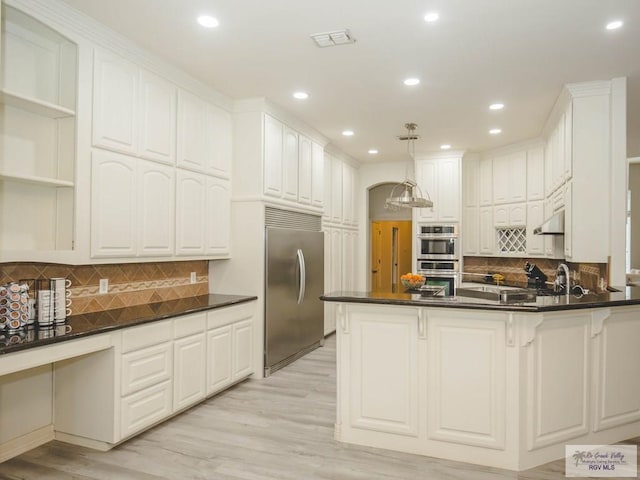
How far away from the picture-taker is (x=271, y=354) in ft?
15.4

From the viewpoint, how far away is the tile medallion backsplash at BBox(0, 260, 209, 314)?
9.98 feet

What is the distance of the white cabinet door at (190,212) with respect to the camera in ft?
12.7

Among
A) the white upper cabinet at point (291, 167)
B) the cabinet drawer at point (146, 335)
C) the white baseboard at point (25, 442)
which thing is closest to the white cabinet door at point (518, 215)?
the white upper cabinet at point (291, 167)

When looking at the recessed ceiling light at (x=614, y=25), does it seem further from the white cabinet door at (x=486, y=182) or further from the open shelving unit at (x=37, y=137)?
the white cabinet door at (x=486, y=182)

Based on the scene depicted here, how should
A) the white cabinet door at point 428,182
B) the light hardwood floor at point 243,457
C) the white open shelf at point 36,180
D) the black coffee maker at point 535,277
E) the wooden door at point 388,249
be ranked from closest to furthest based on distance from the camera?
the white open shelf at point 36,180 → the light hardwood floor at point 243,457 → the black coffee maker at point 535,277 → the white cabinet door at point 428,182 → the wooden door at point 388,249

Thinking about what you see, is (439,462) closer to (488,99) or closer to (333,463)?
(333,463)

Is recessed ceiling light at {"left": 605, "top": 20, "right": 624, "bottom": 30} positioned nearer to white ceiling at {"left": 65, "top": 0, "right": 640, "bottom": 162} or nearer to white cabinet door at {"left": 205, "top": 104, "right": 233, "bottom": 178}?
white ceiling at {"left": 65, "top": 0, "right": 640, "bottom": 162}

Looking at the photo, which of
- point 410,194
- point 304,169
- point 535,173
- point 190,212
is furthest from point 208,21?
point 535,173

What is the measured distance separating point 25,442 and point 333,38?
3.49 metres

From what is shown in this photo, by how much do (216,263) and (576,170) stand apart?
3.63 meters

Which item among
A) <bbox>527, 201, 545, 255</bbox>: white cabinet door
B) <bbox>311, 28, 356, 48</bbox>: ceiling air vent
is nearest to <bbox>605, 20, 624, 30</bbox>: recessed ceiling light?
<bbox>311, 28, 356, 48</bbox>: ceiling air vent

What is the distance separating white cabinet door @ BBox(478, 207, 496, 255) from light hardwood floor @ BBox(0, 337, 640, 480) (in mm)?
4328

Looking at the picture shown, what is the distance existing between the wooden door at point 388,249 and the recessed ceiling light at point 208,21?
569cm

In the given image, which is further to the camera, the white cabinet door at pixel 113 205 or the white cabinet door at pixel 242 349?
the white cabinet door at pixel 242 349
